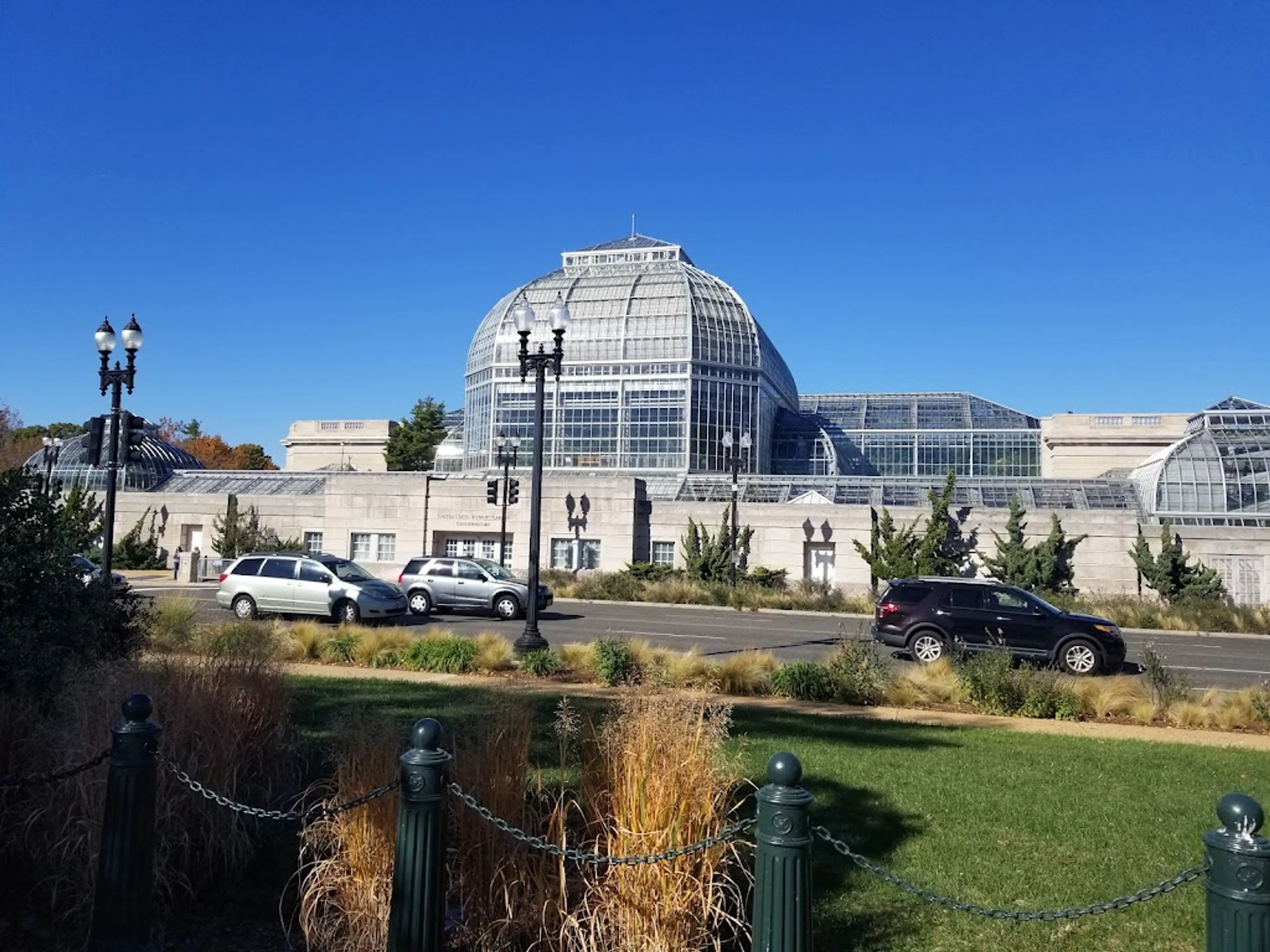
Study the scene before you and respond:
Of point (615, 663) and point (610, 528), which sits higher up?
point (610, 528)

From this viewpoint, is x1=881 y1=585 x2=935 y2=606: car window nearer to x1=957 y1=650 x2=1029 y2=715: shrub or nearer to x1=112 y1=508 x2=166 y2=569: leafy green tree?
x1=957 y1=650 x2=1029 y2=715: shrub

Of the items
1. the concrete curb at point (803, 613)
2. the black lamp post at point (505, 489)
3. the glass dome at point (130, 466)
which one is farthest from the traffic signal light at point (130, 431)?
the glass dome at point (130, 466)

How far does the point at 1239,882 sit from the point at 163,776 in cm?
528

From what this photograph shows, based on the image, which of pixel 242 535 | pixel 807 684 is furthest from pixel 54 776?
pixel 242 535

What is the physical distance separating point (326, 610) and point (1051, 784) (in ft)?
58.1

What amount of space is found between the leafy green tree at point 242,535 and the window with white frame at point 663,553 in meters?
15.8

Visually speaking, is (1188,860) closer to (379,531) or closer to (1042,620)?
(1042,620)

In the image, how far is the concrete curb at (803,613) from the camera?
1052 inches

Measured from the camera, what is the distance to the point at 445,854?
13.5 feet

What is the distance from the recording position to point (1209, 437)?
4069 centimetres

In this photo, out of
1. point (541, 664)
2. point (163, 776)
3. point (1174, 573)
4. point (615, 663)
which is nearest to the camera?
point (163, 776)

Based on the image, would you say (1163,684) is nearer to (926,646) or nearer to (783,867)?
(926,646)

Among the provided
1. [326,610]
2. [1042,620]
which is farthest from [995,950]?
[326,610]

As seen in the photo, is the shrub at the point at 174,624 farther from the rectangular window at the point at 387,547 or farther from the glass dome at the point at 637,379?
the glass dome at the point at 637,379
